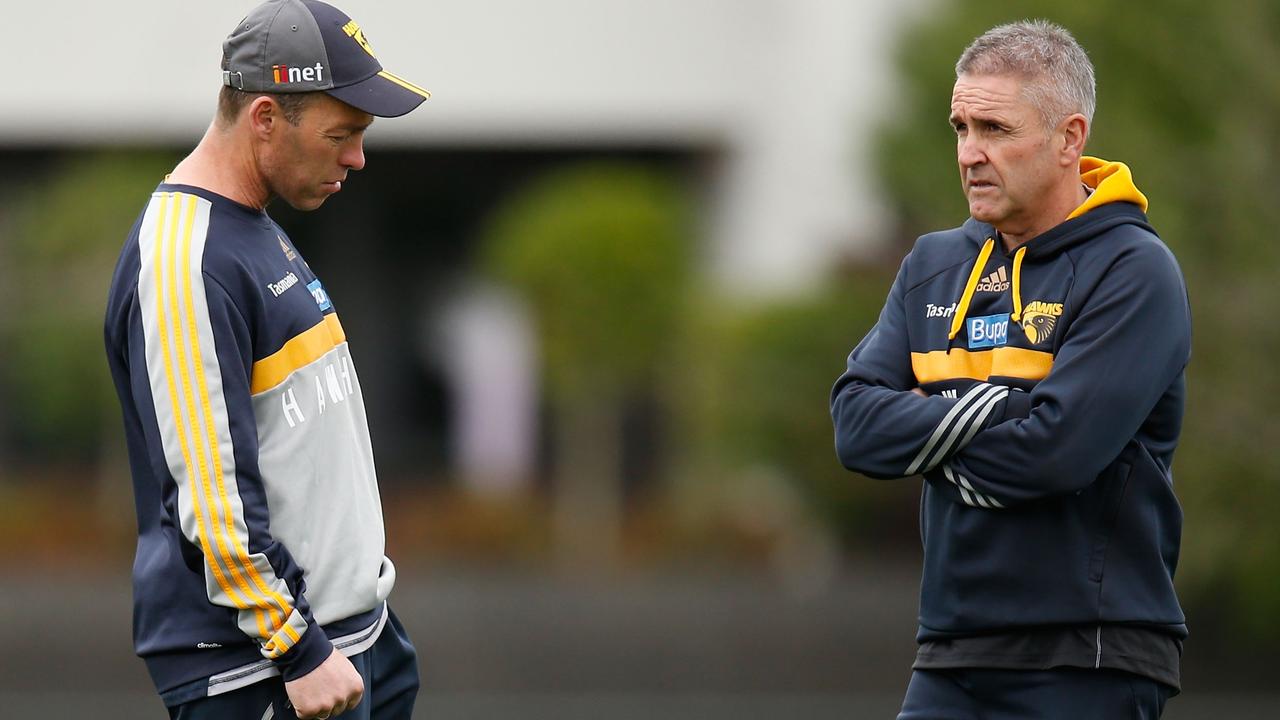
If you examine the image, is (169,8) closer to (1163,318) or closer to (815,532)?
(815,532)

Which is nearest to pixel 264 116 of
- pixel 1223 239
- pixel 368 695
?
pixel 368 695

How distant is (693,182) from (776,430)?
30.5 ft

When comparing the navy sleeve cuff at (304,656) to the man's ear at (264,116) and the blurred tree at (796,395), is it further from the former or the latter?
the blurred tree at (796,395)

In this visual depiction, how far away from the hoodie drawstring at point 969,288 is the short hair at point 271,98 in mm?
1514

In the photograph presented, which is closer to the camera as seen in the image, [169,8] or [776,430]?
[776,430]

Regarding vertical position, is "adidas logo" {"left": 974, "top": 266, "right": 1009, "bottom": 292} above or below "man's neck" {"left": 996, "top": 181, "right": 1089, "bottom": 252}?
below

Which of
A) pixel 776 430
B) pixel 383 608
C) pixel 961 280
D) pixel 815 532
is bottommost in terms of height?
pixel 815 532

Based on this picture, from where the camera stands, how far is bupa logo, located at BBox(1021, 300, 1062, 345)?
363 centimetres

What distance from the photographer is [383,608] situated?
3.85 meters

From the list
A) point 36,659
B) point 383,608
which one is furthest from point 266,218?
point 36,659

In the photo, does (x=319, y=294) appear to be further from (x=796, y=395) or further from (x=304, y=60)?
(x=796, y=395)

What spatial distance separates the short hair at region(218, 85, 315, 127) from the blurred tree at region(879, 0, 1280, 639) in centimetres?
832

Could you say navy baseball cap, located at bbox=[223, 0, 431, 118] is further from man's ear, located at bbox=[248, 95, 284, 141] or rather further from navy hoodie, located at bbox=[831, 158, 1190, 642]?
navy hoodie, located at bbox=[831, 158, 1190, 642]

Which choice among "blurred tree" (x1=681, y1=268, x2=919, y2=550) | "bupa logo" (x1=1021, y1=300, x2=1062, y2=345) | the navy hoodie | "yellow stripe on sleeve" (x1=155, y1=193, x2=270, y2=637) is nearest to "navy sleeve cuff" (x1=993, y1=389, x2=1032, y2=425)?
the navy hoodie
